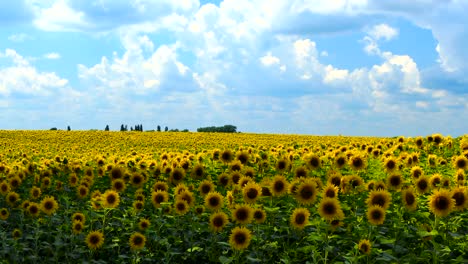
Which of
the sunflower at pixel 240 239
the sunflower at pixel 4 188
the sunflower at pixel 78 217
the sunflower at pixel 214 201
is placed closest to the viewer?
the sunflower at pixel 240 239

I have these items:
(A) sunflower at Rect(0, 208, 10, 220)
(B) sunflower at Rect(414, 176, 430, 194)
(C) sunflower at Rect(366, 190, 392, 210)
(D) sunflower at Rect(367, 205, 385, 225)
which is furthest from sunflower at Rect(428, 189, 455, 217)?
(A) sunflower at Rect(0, 208, 10, 220)

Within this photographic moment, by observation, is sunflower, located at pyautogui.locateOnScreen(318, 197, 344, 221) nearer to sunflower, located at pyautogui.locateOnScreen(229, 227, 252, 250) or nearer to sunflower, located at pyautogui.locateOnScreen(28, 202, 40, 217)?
sunflower, located at pyautogui.locateOnScreen(229, 227, 252, 250)

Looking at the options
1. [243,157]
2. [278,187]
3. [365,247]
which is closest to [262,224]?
[278,187]

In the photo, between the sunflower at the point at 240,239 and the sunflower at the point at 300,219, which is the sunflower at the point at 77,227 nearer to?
the sunflower at the point at 240,239

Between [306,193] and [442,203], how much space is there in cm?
203

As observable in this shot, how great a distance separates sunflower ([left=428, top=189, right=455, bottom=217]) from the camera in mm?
8102

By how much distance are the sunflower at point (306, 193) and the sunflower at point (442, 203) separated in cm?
176

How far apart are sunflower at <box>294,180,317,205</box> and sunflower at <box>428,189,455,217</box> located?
1764 millimetres

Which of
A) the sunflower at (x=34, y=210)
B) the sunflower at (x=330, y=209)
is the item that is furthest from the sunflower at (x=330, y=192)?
the sunflower at (x=34, y=210)

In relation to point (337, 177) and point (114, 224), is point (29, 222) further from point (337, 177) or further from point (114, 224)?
point (337, 177)

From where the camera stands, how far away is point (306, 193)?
29.0ft

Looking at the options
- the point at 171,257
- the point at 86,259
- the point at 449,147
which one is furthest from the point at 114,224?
the point at 449,147

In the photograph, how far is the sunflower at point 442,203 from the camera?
26.6 ft

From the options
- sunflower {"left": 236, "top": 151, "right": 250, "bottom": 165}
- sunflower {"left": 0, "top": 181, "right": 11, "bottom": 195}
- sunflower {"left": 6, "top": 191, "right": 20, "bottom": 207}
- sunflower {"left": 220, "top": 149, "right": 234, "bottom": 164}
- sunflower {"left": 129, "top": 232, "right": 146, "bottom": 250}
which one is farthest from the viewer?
sunflower {"left": 220, "top": 149, "right": 234, "bottom": 164}
